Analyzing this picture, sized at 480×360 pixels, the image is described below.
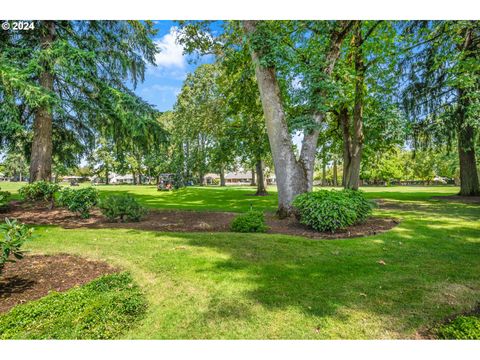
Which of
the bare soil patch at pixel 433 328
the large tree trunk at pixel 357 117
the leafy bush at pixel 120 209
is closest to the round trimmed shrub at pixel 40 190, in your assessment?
the leafy bush at pixel 120 209

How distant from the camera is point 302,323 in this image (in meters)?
2.52

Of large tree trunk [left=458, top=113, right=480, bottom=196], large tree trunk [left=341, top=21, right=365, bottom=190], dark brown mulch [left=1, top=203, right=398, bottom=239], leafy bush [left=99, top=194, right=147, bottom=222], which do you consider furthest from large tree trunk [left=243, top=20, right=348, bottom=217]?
large tree trunk [left=458, top=113, right=480, bottom=196]

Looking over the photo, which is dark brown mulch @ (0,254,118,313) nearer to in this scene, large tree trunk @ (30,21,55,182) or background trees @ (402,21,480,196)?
large tree trunk @ (30,21,55,182)

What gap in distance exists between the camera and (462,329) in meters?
2.40

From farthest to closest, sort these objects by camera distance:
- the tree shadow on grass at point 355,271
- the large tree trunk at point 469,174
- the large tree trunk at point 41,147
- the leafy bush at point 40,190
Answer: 1. the large tree trunk at point 469,174
2. the large tree trunk at point 41,147
3. the leafy bush at point 40,190
4. the tree shadow on grass at point 355,271

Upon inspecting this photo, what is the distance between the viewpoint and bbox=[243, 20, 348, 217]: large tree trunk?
7.36 metres

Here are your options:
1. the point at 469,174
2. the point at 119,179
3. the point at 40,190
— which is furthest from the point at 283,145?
the point at 119,179

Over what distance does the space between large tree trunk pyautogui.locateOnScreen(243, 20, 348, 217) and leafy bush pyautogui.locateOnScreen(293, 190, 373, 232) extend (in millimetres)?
714

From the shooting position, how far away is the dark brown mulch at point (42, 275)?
2992 millimetres

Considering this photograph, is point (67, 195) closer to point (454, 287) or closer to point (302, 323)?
point (302, 323)

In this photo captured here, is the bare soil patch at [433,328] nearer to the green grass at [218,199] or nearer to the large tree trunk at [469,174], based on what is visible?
the green grass at [218,199]

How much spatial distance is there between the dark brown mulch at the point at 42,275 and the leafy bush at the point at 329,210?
4341 millimetres

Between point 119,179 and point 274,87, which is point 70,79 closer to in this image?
point 274,87
